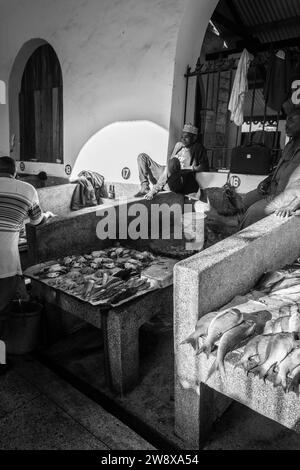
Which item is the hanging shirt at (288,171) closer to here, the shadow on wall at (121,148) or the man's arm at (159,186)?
the man's arm at (159,186)

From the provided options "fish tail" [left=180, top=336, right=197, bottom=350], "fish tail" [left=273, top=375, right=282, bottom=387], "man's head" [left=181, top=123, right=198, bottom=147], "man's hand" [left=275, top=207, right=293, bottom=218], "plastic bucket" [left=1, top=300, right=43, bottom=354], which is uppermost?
"man's head" [left=181, top=123, right=198, bottom=147]

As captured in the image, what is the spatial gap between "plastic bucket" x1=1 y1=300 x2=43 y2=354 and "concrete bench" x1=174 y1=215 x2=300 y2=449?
1958 mm

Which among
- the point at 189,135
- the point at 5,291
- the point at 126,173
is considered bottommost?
the point at 5,291

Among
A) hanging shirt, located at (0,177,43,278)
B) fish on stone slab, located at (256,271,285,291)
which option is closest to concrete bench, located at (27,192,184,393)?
hanging shirt, located at (0,177,43,278)

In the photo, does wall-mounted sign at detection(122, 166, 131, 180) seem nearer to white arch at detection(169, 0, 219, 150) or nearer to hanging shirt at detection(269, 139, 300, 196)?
white arch at detection(169, 0, 219, 150)

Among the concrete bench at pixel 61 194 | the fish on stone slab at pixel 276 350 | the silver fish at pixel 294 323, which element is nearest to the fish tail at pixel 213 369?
the fish on stone slab at pixel 276 350

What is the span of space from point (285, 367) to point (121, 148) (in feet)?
22.8

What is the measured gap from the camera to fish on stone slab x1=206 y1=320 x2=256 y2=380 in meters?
2.38

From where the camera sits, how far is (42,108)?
1094cm

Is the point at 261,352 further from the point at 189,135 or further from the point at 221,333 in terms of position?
the point at 189,135

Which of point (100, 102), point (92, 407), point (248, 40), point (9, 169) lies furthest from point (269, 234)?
point (248, 40)

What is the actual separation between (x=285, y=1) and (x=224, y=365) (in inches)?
434

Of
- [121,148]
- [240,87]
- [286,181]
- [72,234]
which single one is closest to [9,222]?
[72,234]

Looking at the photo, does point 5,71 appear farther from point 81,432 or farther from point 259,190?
point 81,432
